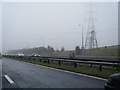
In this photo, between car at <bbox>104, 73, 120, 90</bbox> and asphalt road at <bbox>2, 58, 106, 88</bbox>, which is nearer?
car at <bbox>104, 73, 120, 90</bbox>

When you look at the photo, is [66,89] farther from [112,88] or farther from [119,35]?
[119,35]

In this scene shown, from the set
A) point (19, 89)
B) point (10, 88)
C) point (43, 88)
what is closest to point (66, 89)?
point (43, 88)

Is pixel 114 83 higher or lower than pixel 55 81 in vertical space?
higher

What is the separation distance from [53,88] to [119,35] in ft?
132

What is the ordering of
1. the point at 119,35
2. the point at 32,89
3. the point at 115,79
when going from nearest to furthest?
the point at 115,79 → the point at 32,89 → the point at 119,35

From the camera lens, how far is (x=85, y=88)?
8.21m

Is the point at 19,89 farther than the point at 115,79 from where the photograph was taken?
Yes

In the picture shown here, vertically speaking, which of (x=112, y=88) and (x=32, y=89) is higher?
(x=112, y=88)

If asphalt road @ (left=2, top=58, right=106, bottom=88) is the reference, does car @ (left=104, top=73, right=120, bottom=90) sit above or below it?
above

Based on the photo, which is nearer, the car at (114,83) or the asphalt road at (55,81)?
the car at (114,83)

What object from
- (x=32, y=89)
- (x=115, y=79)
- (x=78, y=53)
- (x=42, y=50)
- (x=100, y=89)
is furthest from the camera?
(x=42, y=50)

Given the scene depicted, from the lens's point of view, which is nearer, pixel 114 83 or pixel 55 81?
pixel 114 83

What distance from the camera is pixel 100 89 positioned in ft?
25.7

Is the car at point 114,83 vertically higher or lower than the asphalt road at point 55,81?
higher
